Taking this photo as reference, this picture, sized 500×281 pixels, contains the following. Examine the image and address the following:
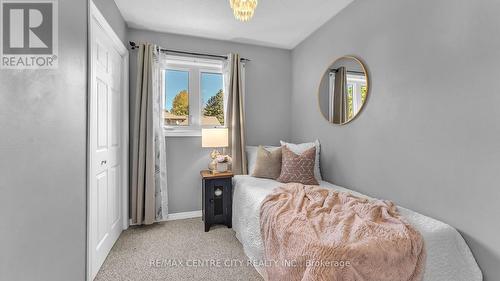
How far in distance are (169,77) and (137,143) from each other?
3.40 feet

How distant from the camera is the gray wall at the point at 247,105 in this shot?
3.04 metres

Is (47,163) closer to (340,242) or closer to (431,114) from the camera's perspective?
(340,242)

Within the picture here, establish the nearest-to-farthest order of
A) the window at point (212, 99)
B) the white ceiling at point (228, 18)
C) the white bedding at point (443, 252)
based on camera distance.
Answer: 1. the white bedding at point (443, 252)
2. the white ceiling at point (228, 18)
3. the window at point (212, 99)

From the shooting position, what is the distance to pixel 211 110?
3258 millimetres

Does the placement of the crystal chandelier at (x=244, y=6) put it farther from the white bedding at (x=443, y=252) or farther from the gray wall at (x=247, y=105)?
the white bedding at (x=443, y=252)

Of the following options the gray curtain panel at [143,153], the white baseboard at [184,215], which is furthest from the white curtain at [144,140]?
the white baseboard at [184,215]

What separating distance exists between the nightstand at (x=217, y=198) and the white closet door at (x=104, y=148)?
0.98 meters

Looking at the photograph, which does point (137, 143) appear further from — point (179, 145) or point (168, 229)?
point (168, 229)

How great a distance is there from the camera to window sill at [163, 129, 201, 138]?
9.80 ft

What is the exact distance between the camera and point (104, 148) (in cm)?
211

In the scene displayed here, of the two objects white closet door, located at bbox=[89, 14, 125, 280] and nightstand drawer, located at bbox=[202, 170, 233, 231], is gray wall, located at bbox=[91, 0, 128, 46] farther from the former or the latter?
nightstand drawer, located at bbox=[202, 170, 233, 231]

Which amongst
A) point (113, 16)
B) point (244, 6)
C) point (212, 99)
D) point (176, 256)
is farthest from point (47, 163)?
point (212, 99)

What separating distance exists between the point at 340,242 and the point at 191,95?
8.78 feet

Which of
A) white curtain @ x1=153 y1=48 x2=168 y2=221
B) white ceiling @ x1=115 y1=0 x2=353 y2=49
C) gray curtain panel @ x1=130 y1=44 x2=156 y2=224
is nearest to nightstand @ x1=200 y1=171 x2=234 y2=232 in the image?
white curtain @ x1=153 y1=48 x2=168 y2=221
